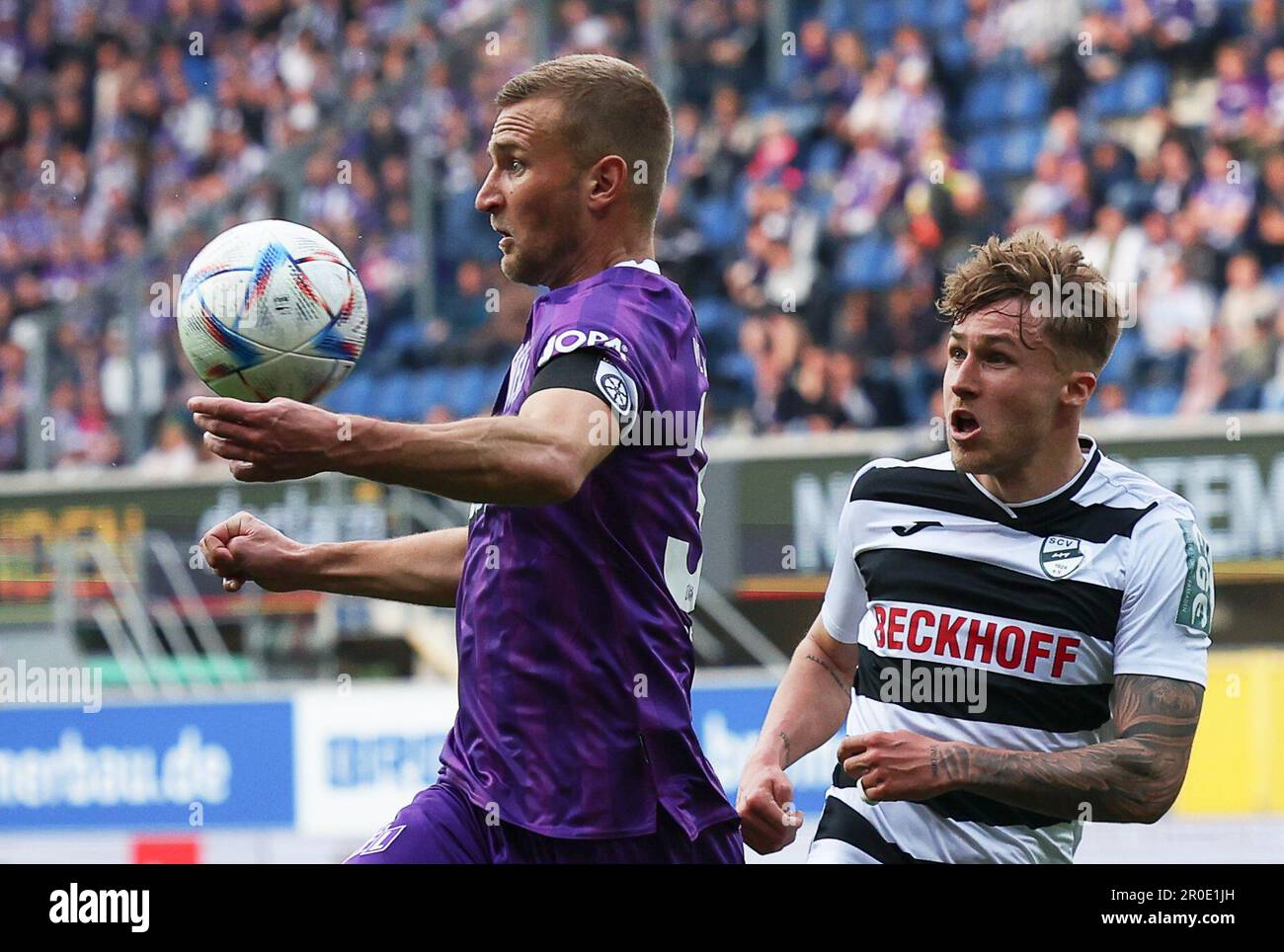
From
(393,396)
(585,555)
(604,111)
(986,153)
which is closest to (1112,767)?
(585,555)

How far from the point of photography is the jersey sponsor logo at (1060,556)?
391cm

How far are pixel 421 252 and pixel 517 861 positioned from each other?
11502 millimetres

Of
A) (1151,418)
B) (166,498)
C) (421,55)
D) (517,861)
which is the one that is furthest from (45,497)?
(517,861)

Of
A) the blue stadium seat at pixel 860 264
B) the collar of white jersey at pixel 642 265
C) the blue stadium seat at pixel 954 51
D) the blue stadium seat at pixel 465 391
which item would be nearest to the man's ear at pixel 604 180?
the collar of white jersey at pixel 642 265

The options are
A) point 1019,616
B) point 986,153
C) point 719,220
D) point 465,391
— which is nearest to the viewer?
point 1019,616

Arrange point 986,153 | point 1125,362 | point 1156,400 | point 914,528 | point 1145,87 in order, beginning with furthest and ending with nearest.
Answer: point 986,153
point 1145,87
point 1125,362
point 1156,400
point 914,528

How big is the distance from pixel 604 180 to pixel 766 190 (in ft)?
33.1

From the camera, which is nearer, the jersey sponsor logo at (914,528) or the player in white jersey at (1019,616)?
the player in white jersey at (1019,616)

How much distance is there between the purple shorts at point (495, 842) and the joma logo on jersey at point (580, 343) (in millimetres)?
918

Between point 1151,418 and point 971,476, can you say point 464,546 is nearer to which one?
point 971,476

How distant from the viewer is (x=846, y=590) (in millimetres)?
4297

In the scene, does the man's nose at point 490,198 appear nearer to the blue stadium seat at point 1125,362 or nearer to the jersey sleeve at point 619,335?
the jersey sleeve at point 619,335

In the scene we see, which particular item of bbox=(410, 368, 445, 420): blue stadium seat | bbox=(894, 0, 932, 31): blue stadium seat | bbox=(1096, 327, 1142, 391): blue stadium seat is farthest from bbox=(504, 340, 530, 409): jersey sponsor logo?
bbox=(894, 0, 932, 31): blue stadium seat

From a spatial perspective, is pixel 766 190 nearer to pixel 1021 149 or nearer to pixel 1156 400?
pixel 1021 149
